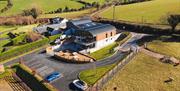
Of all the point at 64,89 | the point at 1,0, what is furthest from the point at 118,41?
the point at 1,0

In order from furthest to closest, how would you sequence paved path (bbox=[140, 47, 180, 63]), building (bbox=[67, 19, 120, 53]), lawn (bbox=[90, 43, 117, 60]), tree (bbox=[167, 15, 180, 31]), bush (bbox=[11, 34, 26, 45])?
1. bush (bbox=[11, 34, 26, 45])
2. tree (bbox=[167, 15, 180, 31])
3. building (bbox=[67, 19, 120, 53])
4. lawn (bbox=[90, 43, 117, 60])
5. paved path (bbox=[140, 47, 180, 63])

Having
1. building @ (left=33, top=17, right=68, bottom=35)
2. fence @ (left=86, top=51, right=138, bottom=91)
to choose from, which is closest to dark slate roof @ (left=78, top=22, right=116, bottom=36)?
building @ (left=33, top=17, right=68, bottom=35)

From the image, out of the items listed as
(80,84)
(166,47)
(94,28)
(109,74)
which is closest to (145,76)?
(109,74)

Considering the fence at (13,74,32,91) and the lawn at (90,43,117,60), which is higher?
the lawn at (90,43,117,60)

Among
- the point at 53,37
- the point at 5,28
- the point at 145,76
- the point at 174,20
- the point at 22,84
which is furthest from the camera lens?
the point at 5,28

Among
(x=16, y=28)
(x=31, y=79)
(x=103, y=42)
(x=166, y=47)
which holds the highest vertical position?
(x=16, y=28)

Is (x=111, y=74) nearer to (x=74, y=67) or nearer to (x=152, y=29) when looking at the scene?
(x=74, y=67)

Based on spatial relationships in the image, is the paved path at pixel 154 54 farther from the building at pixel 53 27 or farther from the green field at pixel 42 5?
the green field at pixel 42 5

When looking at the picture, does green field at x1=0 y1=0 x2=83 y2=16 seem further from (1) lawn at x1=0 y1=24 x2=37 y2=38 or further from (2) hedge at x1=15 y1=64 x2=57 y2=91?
(2) hedge at x1=15 y1=64 x2=57 y2=91

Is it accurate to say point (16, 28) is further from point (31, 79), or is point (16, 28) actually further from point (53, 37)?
point (31, 79)
